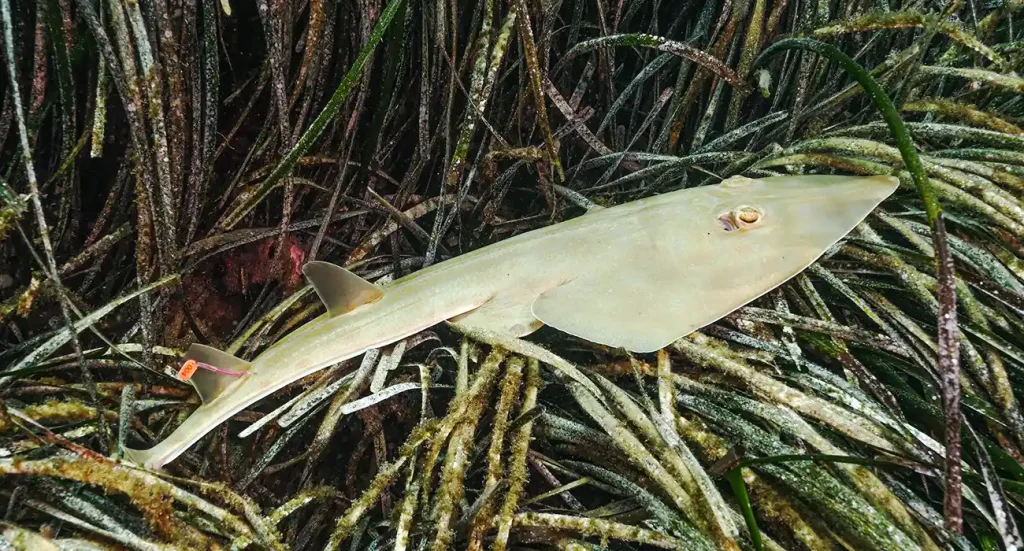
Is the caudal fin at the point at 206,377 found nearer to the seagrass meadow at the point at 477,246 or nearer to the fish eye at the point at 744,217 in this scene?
the seagrass meadow at the point at 477,246

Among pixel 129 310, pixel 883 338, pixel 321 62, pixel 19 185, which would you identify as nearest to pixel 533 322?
pixel 883 338

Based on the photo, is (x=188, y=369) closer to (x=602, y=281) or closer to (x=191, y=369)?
(x=191, y=369)

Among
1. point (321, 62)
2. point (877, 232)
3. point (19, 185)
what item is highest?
point (321, 62)

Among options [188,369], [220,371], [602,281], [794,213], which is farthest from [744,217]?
[188,369]

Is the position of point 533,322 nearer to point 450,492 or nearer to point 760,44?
point 450,492

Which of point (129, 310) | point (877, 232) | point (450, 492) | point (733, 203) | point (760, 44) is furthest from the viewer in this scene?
point (760, 44)

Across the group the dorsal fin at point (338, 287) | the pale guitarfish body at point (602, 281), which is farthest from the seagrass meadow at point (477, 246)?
the dorsal fin at point (338, 287)

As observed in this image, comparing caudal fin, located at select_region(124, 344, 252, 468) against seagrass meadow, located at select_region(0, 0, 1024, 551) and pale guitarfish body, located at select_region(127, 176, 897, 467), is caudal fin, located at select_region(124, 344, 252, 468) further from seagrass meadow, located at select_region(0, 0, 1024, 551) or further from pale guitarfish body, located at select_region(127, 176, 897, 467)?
seagrass meadow, located at select_region(0, 0, 1024, 551)
